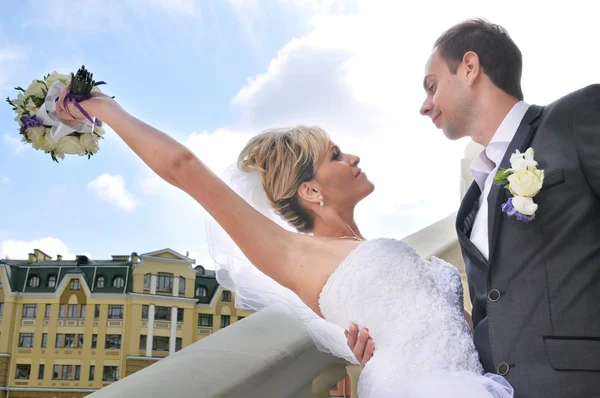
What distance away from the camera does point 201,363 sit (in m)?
1.32

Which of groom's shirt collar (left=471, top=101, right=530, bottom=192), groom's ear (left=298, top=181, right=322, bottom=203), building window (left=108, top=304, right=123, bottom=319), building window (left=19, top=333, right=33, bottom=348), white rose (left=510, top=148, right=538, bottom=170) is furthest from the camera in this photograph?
building window (left=19, top=333, right=33, bottom=348)

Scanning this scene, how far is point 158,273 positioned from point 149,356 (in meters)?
5.81

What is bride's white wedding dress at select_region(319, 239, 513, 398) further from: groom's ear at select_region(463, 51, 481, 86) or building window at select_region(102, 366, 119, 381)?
building window at select_region(102, 366, 119, 381)

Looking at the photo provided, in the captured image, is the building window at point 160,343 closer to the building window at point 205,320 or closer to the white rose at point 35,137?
the building window at point 205,320

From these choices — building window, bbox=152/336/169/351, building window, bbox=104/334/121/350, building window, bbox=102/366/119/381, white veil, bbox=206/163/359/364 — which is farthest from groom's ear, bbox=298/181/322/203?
building window, bbox=102/366/119/381

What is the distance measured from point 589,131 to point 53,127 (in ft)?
4.79

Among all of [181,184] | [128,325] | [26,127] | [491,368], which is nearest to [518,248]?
[491,368]

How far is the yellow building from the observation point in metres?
43.1

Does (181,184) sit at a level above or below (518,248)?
above

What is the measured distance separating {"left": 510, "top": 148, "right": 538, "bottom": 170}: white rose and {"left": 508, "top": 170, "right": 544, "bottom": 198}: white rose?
21 millimetres

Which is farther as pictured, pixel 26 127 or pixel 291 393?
Result: pixel 26 127

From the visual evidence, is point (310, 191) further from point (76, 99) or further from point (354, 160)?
point (76, 99)

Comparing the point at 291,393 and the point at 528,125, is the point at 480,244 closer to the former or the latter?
the point at 528,125

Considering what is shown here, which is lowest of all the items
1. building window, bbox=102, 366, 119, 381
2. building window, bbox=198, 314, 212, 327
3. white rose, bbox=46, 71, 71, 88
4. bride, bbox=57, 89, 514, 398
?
bride, bbox=57, 89, 514, 398
